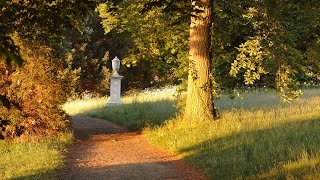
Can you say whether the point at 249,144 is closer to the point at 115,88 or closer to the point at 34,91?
the point at 34,91

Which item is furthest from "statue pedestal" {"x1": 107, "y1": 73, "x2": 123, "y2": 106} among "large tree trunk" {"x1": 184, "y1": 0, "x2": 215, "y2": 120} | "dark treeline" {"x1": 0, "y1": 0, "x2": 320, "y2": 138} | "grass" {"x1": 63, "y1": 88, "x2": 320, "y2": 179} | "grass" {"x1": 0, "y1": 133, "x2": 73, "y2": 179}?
"grass" {"x1": 0, "y1": 133, "x2": 73, "y2": 179}

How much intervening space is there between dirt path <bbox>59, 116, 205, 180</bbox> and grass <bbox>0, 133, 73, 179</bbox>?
26 centimetres

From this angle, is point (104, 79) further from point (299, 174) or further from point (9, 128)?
point (299, 174)

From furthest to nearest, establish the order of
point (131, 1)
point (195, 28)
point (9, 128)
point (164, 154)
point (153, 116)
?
point (153, 116), point (131, 1), point (195, 28), point (9, 128), point (164, 154)

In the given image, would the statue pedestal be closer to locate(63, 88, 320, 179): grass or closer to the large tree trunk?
locate(63, 88, 320, 179): grass

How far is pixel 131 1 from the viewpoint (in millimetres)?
16391

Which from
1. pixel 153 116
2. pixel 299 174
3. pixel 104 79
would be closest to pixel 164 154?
pixel 299 174

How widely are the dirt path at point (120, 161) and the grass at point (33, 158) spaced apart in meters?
0.26

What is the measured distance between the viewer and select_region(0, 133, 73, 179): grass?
8695mm

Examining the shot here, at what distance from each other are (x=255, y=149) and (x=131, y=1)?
834 centimetres

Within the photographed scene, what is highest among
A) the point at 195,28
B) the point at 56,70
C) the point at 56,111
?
the point at 195,28

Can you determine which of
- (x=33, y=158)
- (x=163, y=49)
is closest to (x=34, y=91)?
(x=33, y=158)

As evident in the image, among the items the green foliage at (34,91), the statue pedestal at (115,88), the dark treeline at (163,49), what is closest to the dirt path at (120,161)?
the green foliage at (34,91)

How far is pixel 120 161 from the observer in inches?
417
